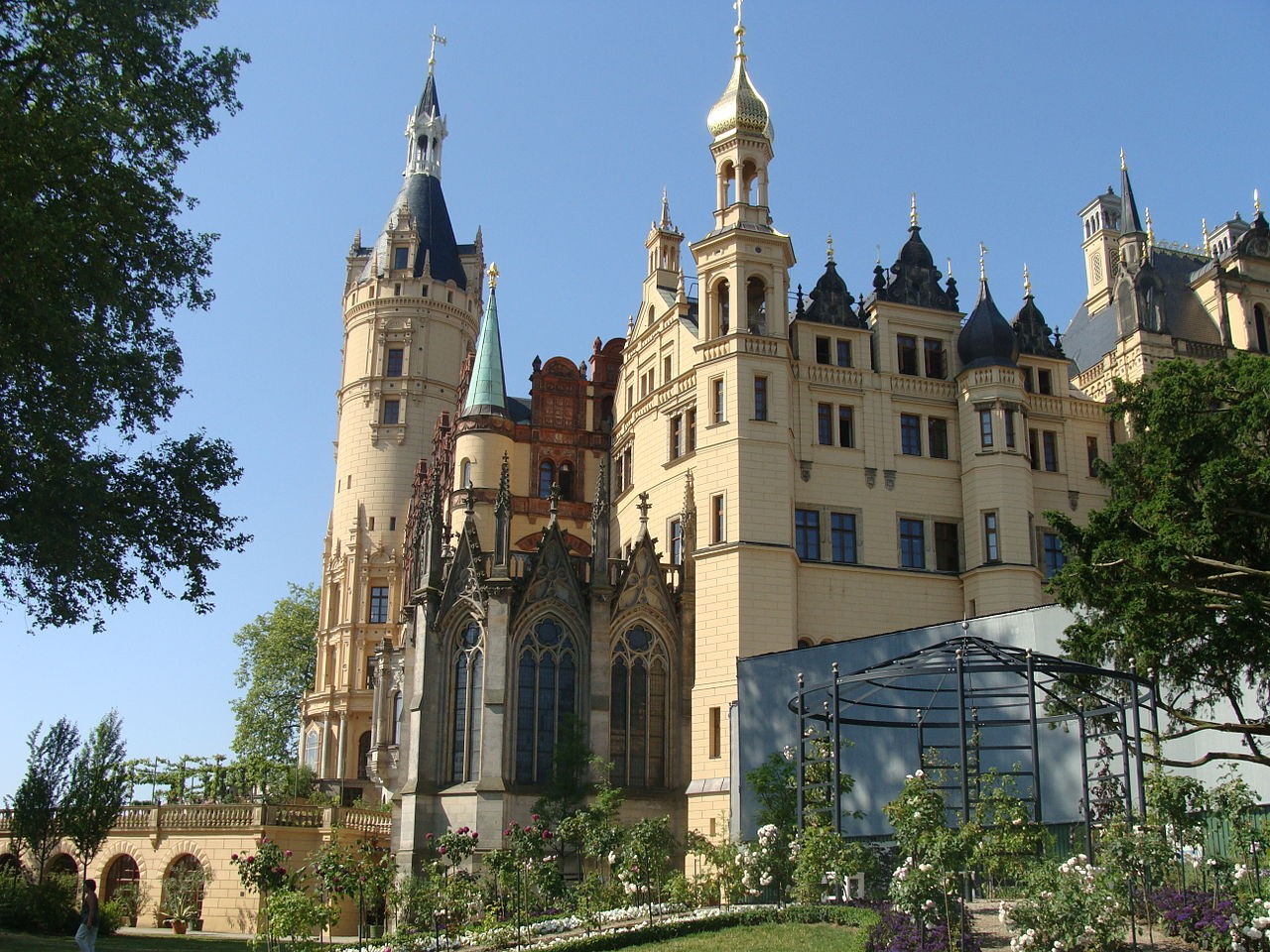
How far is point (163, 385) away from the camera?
89.4 feet

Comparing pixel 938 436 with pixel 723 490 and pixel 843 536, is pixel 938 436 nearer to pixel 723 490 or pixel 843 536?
pixel 843 536

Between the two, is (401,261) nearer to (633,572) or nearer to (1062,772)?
(633,572)

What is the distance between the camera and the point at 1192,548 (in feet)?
84.4

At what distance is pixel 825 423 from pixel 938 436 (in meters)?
4.43

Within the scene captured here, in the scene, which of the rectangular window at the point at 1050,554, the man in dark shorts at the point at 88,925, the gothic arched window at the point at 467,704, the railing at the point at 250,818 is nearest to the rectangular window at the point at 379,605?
the railing at the point at 250,818

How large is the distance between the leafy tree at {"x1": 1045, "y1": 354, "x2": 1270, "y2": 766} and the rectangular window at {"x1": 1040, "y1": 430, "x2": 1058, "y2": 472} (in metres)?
18.7

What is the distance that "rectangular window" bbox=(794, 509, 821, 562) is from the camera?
145 ft

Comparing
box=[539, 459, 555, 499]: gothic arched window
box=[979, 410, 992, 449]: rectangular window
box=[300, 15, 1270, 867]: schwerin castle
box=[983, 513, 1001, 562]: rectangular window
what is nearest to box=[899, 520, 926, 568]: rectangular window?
box=[300, 15, 1270, 867]: schwerin castle

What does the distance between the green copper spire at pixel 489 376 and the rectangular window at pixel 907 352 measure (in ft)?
50.7

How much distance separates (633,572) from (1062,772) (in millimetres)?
15197

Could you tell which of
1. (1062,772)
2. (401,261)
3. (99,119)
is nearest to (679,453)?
(1062,772)

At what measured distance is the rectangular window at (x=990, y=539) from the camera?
148 feet

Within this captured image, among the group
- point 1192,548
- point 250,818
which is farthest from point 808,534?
point 250,818

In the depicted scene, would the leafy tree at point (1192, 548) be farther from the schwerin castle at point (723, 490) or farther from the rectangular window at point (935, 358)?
the rectangular window at point (935, 358)
